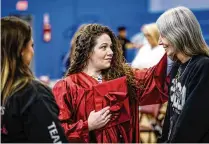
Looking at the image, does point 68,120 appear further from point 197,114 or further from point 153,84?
point 197,114

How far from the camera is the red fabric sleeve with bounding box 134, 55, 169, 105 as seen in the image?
116 inches

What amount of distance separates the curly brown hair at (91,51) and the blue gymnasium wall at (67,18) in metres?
5.98

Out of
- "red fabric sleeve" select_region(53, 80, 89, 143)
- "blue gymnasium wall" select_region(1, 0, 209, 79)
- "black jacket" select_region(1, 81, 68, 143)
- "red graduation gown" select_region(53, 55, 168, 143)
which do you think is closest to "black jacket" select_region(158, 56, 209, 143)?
"red graduation gown" select_region(53, 55, 168, 143)

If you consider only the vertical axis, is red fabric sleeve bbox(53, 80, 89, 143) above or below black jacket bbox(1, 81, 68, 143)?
below

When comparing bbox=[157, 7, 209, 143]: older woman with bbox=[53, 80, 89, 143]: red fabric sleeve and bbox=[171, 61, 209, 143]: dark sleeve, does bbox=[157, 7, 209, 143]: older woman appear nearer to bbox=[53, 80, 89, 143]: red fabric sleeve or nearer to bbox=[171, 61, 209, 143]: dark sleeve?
bbox=[171, 61, 209, 143]: dark sleeve

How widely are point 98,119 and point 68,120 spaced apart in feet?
0.56

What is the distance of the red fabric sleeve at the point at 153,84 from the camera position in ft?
9.71

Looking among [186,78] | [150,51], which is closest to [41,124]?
[186,78]

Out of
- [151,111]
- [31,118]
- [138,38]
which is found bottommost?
[151,111]

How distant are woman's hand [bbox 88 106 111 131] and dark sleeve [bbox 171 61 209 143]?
48 cm

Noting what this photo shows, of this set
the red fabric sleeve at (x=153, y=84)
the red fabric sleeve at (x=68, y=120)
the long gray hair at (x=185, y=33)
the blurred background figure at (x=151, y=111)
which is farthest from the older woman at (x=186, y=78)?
the blurred background figure at (x=151, y=111)

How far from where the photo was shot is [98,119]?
110 inches

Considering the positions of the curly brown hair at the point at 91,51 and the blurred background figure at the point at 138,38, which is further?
the blurred background figure at the point at 138,38

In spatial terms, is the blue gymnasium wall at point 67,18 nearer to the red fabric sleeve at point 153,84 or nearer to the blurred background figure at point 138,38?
the blurred background figure at point 138,38
